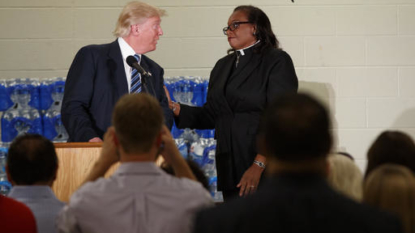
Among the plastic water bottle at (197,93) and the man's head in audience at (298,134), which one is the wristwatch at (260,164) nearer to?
the plastic water bottle at (197,93)

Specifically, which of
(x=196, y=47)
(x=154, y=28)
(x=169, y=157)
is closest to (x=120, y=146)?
(x=169, y=157)

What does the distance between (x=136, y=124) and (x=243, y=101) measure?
1697 mm

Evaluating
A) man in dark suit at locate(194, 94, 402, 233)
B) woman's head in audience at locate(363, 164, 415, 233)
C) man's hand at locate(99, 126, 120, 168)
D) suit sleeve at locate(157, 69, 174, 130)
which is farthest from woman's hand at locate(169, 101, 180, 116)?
man in dark suit at locate(194, 94, 402, 233)

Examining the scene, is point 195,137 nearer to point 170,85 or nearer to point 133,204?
point 170,85

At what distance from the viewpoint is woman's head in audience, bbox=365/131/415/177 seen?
1866 millimetres

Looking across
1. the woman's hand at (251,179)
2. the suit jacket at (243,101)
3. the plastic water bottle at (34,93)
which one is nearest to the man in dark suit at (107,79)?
the suit jacket at (243,101)

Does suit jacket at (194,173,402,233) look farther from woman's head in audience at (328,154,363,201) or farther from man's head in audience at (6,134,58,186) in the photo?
man's head in audience at (6,134,58,186)

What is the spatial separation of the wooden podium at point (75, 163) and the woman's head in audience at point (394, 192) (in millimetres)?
1286

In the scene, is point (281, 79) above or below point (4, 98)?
above

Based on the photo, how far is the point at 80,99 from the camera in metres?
3.16

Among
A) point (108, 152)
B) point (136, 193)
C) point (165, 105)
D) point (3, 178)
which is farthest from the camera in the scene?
point (3, 178)

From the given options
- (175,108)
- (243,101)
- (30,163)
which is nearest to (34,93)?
(175,108)

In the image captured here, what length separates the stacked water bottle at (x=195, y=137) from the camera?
425 cm

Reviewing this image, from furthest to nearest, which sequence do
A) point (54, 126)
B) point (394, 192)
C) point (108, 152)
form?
point (54, 126) < point (108, 152) < point (394, 192)
